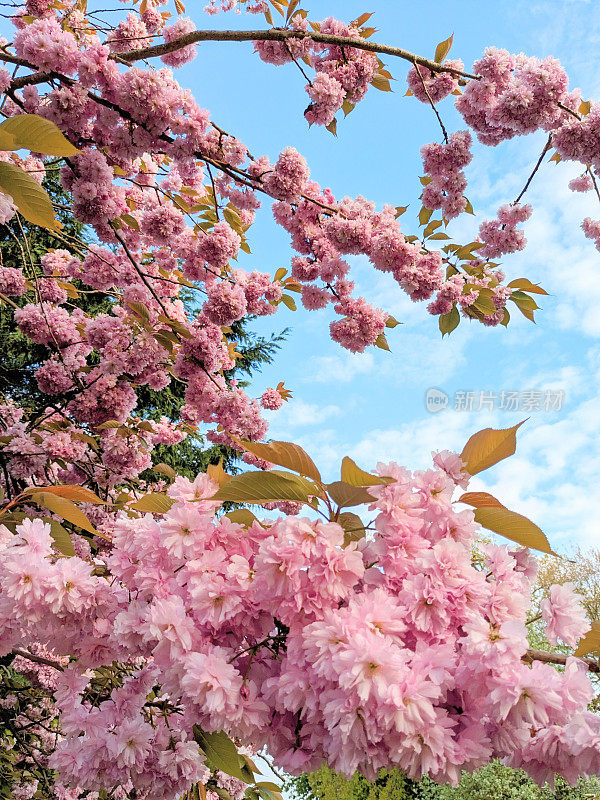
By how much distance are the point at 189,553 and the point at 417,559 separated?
1.38 ft

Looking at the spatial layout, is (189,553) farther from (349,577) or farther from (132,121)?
(132,121)

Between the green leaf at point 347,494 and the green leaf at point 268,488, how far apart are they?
30 mm

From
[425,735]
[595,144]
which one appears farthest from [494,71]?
[425,735]

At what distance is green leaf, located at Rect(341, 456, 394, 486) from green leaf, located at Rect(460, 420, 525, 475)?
19cm

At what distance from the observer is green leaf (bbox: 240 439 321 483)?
100 centimetres

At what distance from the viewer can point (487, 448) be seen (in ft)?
3.56

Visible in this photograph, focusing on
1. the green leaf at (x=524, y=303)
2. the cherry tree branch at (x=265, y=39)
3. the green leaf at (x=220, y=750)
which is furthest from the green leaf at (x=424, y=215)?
the green leaf at (x=220, y=750)

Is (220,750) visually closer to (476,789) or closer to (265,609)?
(265,609)

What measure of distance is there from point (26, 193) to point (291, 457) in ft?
3.02

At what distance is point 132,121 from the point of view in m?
2.66

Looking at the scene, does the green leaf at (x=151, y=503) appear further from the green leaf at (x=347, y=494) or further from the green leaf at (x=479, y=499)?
the green leaf at (x=479, y=499)

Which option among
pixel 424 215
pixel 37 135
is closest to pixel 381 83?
pixel 424 215

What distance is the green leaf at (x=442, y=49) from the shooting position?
2771mm

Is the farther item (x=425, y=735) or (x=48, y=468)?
(x=48, y=468)
